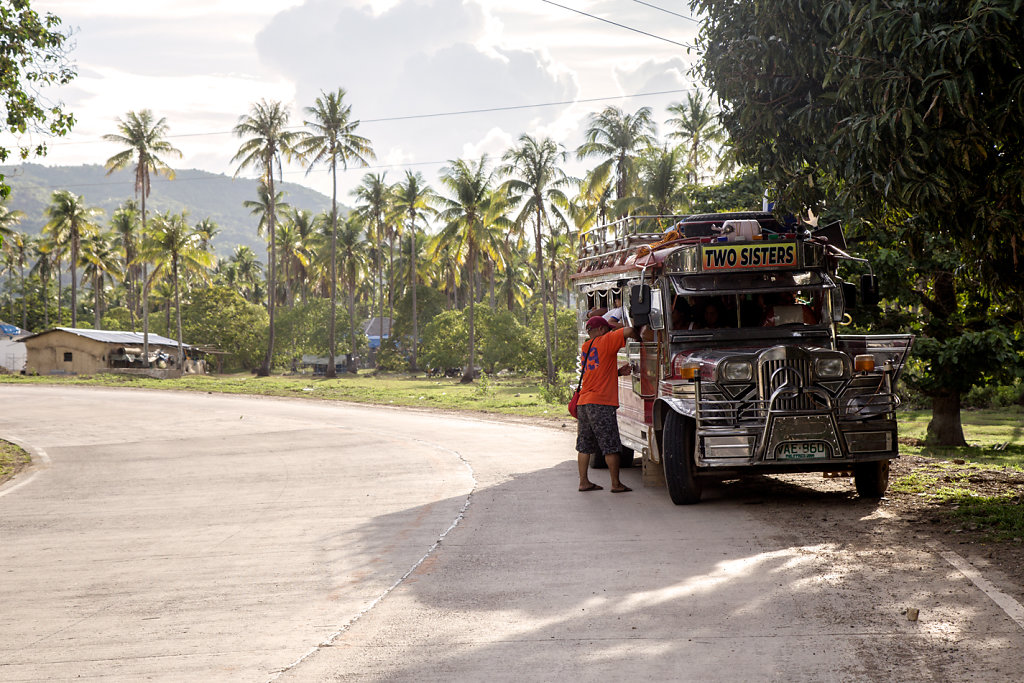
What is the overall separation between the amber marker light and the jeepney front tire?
1013 mm

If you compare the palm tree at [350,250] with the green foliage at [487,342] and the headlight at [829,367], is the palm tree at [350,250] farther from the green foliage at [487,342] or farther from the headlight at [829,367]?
the headlight at [829,367]

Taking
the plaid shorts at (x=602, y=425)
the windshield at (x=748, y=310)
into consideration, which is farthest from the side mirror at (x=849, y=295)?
the plaid shorts at (x=602, y=425)

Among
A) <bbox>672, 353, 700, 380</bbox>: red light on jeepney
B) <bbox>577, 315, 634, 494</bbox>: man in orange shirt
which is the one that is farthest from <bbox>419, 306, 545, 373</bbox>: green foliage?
<bbox>672, 353, 700, 380</bbox>: red light on jeepney

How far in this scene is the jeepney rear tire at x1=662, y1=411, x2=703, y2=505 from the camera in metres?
10.3

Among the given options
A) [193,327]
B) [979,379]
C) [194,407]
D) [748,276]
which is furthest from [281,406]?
[193,327]

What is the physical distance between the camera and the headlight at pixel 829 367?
389 inches

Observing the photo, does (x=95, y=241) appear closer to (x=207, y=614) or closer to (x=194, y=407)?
(x=194, y=407)

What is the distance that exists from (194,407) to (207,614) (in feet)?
88.9

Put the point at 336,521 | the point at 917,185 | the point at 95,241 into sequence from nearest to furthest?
the point at 917,185
the point at 336,521
the point at 95,241

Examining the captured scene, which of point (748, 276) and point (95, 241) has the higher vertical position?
point (95, 241)

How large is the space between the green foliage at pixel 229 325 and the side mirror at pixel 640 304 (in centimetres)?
6435

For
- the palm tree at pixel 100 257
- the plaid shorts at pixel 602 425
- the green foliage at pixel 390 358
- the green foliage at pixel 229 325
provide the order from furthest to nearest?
1. the palm tree at pixel 100 257
2. the green foliage at pixel 229 325
3. the green foliage at pixel 390 358
4. the plaid shorts at pixel 602 425

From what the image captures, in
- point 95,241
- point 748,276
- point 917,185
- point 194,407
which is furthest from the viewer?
point 95,241

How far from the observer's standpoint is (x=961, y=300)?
17.0 m
